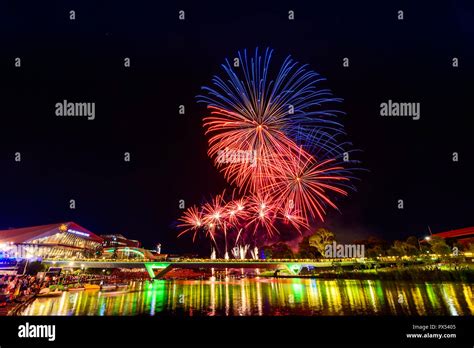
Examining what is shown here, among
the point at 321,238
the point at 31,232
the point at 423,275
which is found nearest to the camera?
the point at 423,275

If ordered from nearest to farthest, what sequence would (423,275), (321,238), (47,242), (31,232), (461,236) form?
(423,275) → (321,238) → (461,236) → (47,242) → (31,232)

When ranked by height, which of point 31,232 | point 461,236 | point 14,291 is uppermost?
point 31,232

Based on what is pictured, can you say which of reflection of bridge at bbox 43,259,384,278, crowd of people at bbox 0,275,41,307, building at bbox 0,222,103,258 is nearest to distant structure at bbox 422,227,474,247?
reflection of bridge at bbox 43,259,384,278

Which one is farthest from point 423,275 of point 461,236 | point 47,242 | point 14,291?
point 47,242

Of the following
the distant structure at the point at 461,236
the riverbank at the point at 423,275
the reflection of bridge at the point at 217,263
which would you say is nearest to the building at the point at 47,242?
the reflection of bridge at the point at 217,263

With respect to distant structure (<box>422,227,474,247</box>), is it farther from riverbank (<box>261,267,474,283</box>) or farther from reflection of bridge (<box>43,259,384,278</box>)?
riverbank (<box>261,267,474,283</box>)

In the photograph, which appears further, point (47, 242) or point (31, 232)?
point (31, 232)

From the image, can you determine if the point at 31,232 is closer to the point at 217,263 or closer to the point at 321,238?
the point at 217,263
